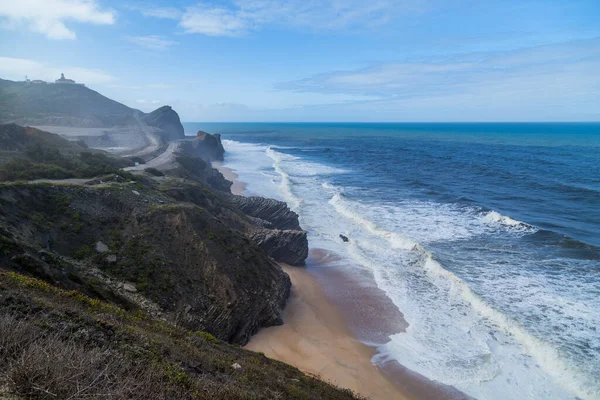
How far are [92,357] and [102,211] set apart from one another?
1205 cm

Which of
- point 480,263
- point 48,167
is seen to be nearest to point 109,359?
point 48,167

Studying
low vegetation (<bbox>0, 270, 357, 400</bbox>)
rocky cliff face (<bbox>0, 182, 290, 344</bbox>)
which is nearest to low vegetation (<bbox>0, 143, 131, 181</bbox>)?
rocky cliff face (<bbox>0, 182, 290, 344</bbox>)

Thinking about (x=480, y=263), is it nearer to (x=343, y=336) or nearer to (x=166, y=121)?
(x=343, y=336)

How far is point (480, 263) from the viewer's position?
23.2 m

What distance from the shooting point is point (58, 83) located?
90.2 metres

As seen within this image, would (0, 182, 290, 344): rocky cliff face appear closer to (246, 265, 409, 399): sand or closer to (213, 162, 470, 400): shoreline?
(246, 265, 409, 399): sand

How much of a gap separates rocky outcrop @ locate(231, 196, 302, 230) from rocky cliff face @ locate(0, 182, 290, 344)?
975 centimetres

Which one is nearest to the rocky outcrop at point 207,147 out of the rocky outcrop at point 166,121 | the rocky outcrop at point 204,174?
the rocky outcrop at point 166,121

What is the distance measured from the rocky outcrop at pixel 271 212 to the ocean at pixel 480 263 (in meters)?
2.46

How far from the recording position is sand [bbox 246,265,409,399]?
13.6m

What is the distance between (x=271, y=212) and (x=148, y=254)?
14.6m

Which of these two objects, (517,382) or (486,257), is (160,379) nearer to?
(517,382)

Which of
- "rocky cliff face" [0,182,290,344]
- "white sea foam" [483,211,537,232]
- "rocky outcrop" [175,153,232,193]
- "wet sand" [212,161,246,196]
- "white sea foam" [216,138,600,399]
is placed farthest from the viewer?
"wet sand" [212,161,246,196]

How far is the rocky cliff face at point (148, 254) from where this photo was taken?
13180 mm
